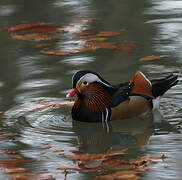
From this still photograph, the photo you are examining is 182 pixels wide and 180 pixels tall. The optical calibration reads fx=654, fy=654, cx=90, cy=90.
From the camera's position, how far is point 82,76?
7723 mm

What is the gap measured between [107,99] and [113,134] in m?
0.76

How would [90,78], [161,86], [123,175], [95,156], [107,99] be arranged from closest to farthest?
[123,175] → [95,156] → [90,78] → [107,99] → [161,86]

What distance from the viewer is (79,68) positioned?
9.66 m

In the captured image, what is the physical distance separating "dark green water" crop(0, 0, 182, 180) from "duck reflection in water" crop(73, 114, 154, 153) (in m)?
0.01

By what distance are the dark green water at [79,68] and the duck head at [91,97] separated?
139mm

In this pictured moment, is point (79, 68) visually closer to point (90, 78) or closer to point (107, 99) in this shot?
point (107, 99)

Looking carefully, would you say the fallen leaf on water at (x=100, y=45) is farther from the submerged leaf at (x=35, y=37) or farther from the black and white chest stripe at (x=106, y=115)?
the black and white chest stripe at (x=106, y=115)

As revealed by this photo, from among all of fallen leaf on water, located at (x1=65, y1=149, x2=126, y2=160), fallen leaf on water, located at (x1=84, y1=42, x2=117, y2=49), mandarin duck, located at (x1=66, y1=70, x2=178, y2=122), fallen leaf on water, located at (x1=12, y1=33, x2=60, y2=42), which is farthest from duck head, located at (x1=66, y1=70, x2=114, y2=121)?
fallen leaf on water, located at (x1=12, y1=33, x2=60, y2=42)

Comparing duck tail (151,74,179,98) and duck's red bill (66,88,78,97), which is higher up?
duck's red bill (66,88,78,97)

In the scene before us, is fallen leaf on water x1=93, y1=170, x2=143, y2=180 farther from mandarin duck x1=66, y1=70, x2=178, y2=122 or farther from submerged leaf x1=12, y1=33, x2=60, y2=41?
submerged leaf x1=12, y1=33, x2=60, y2=41

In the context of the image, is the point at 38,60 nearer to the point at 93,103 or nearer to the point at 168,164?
the point at 93,103

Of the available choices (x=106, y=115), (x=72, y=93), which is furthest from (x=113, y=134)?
(x=72, y=93)

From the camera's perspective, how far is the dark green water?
6.56 m

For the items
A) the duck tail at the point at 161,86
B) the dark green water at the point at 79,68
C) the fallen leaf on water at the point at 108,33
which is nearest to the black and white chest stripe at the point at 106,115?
the dark green water at the point at 79,68
